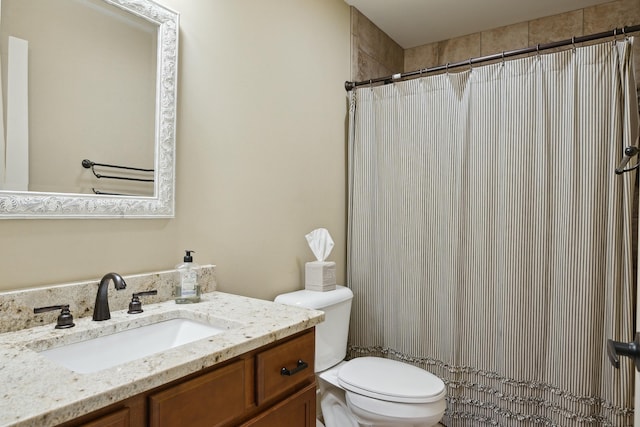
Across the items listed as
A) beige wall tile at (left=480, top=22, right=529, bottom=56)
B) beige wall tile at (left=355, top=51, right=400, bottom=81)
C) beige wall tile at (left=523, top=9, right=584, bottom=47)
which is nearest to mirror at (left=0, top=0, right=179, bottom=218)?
beige wall tile at (left=355, top=51, right=400, bottom=81)

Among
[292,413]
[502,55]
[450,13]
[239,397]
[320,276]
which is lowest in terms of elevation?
[292,413]

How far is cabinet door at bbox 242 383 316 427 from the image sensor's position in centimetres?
104

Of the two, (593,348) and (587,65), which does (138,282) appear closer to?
(593,348)

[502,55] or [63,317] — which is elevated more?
[502,55]

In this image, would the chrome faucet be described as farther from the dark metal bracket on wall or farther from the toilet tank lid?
the toilet tank lid

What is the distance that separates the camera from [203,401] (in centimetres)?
88

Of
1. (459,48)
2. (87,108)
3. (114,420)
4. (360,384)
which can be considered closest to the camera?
(114,420)

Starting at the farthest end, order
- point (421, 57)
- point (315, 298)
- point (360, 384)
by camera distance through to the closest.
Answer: point (421, 57) < point (315, 298) < point (360, 384)

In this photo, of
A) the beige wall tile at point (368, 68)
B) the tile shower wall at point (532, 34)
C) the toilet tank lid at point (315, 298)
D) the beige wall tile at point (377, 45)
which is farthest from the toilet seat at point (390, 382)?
the tile shower wall at point (532, 34)

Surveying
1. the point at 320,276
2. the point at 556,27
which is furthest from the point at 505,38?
the point at 320,276

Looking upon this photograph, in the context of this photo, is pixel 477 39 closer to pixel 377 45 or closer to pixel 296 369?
pixel 377 45

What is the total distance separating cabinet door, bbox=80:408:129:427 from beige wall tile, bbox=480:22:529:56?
2.92 metres

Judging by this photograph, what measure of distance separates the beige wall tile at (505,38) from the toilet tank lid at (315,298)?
6.53 feet

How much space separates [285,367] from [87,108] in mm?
981
